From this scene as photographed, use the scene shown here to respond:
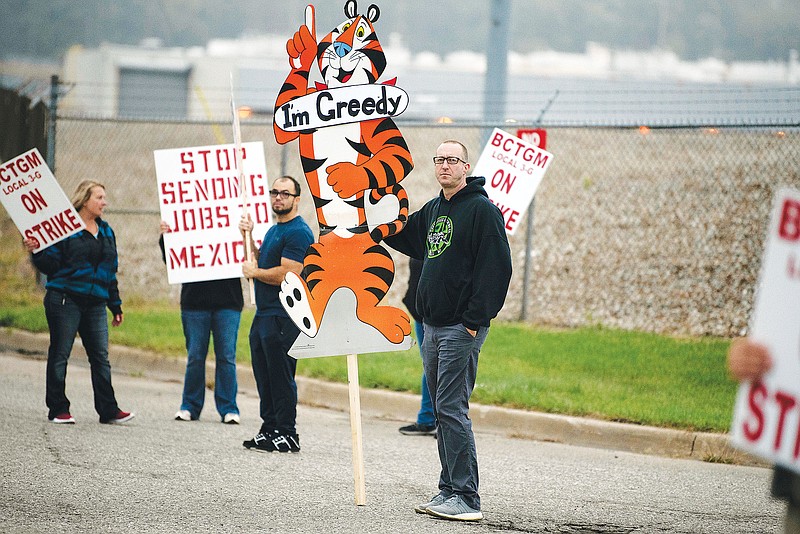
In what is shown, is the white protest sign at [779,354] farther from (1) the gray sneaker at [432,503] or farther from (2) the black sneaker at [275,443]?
(2) the black sneaker at [275,443]

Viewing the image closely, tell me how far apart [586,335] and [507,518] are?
7070 mm

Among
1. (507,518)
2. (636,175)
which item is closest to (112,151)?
(636,175)

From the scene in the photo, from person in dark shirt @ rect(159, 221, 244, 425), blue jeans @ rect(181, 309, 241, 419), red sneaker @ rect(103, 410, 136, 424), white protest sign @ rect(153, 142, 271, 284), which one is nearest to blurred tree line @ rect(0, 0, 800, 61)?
white protest sign @ rect(153, 142, 271, 284)

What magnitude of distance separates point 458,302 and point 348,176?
1.18 m

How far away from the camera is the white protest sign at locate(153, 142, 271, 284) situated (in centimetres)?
1025

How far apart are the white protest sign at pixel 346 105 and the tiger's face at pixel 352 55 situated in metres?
0.08

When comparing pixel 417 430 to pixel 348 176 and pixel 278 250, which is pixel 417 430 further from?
pixel 348 176

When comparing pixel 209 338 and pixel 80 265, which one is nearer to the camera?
pixel 80 265

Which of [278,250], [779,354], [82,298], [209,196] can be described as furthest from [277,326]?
[779,354]

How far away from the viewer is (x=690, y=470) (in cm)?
840

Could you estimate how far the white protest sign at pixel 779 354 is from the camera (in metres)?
3.96

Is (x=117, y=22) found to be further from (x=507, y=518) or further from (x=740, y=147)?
(x=507, y=518)

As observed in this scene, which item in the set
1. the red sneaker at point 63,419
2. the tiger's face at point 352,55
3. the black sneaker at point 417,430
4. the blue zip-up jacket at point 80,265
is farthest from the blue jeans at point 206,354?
the tiger's face at point 352,55

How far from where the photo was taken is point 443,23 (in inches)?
4471
